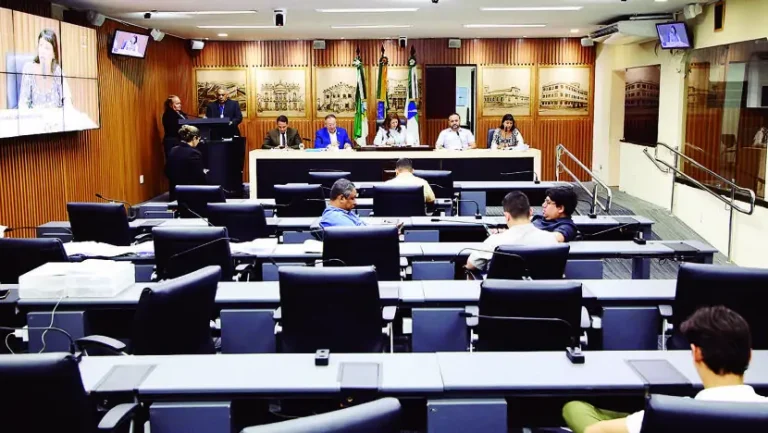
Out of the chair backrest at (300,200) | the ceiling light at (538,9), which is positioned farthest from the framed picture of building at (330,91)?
the chair backrest at (300,200)

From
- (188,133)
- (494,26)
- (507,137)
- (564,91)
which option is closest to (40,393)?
(188,133)

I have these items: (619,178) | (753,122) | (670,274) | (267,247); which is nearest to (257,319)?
(267,247)

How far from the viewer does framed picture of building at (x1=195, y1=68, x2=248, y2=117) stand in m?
15.8

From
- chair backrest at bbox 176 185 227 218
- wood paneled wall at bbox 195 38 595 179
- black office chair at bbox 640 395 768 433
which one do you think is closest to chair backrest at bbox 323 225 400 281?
black office chair at bbox 640 395 768 433

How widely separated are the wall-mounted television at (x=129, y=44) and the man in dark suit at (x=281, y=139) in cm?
235

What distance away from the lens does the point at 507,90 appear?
15.7 meters

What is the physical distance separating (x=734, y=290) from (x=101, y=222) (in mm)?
4707

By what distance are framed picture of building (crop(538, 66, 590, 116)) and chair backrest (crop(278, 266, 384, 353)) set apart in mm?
12583

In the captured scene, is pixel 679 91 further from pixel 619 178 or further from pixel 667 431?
pixel 667 431

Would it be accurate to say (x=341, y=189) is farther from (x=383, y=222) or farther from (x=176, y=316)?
(x=176, y=316)

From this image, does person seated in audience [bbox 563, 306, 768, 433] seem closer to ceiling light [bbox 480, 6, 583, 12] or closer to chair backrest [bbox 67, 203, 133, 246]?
chair backrest [bbox 67, 203, 133, 246]

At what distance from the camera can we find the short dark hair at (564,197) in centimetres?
569

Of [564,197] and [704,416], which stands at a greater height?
[564,197]

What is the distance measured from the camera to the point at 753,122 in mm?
Result: 8914
